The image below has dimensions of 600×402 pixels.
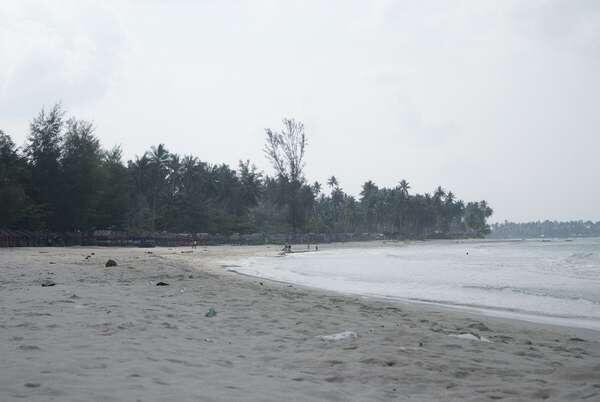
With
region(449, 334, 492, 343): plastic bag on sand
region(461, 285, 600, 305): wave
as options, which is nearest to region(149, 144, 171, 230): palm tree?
region(461, 285, 600, 305): wave

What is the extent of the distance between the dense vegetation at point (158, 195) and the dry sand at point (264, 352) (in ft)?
113

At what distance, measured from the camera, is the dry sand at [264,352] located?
4.16 m

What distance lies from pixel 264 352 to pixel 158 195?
244ft

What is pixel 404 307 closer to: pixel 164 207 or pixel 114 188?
pixel 114 188

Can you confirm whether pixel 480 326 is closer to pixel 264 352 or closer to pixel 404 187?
pixel 264 352

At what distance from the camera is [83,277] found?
12.5 m

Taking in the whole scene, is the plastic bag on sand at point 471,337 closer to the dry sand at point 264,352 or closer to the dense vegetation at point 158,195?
the dry sand at point 264,352

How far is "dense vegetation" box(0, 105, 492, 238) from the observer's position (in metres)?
43.6

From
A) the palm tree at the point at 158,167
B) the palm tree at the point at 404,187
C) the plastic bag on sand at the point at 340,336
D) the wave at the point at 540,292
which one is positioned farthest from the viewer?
the palm tree at the point at 404,187

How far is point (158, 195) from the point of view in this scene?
7675 cm

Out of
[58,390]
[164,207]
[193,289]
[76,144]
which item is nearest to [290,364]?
[58,390]

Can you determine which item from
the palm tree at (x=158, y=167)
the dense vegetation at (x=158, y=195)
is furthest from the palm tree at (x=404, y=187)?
the palm tree at (x=158, y=167)

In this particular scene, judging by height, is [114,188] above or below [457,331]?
above

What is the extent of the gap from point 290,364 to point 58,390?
240 cm
